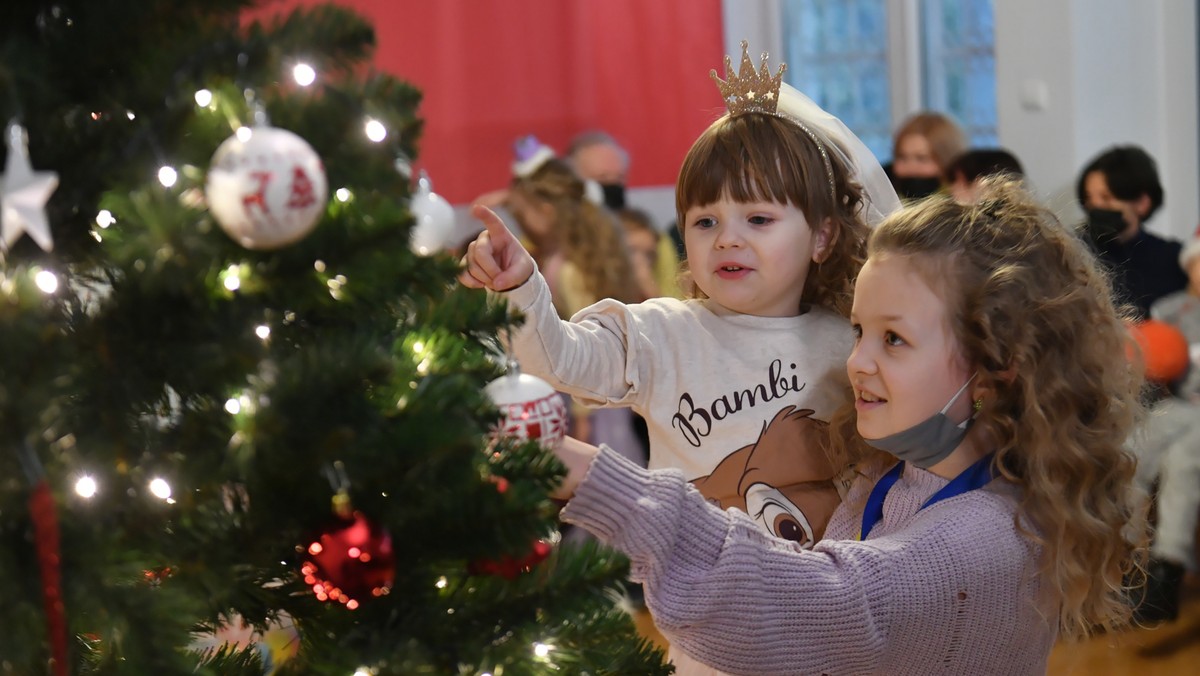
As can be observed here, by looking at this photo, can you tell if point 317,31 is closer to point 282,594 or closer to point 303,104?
point 303,104

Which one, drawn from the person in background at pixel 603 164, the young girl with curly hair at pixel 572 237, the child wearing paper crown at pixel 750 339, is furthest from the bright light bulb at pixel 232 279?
the person in background at pixel 603 164

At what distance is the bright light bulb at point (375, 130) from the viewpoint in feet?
2.57

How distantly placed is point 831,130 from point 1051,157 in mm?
3837

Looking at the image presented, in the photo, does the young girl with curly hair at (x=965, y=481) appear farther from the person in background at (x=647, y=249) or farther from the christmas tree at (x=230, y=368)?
the person in background at (x=647, y=249)

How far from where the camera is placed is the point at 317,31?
2.52ft

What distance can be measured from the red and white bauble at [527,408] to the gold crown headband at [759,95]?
0.78 meters

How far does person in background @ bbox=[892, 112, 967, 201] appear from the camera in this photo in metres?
4.57

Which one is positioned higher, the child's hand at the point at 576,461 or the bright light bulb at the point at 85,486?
the bright light bulb at the point at 85,486

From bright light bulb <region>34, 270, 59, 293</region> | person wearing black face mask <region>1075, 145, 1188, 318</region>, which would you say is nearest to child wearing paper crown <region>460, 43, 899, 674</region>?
bright light bulb <region>34, 270, 59, 293</region>

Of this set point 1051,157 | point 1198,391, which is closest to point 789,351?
point 1198,391

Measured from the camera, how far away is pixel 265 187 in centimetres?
68

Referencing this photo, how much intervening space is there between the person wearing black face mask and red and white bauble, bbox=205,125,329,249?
12.0ft

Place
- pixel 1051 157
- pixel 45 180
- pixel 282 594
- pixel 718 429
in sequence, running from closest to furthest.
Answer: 1. pixel 45 180
2. pixel 282 594
3. pixel 718 429
4. pixel 1051 157

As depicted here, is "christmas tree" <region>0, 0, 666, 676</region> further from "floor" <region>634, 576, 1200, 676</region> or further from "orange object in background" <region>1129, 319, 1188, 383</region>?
"orange object in background" <region>1129, 319, 1188, 383</region>
